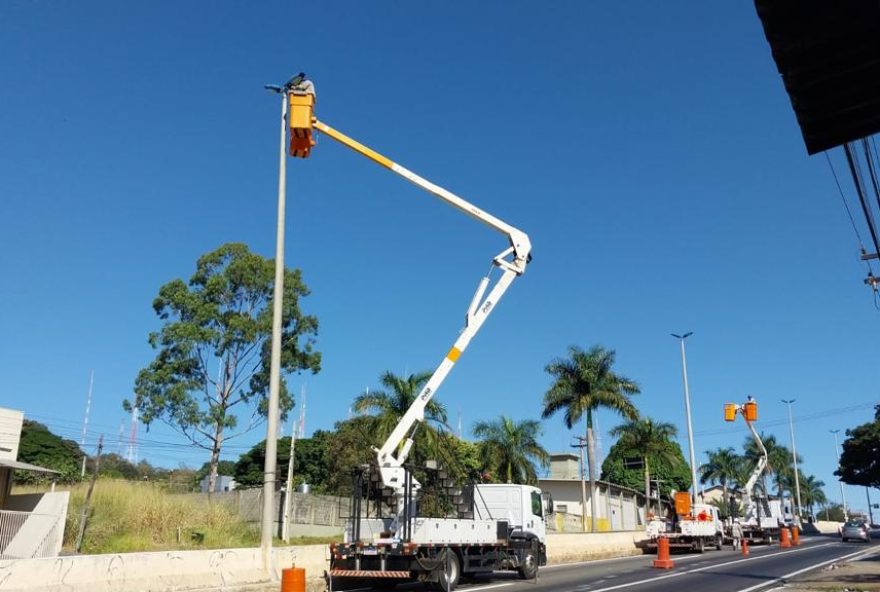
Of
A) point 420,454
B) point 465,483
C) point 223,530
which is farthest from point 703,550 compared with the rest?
point 223,530

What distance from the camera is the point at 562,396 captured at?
1813 inches

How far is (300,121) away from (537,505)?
511 inches

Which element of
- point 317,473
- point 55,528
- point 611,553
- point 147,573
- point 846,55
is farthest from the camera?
point 317,473

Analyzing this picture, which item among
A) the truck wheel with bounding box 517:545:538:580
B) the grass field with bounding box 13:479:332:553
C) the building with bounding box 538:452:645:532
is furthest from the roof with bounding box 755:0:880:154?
the building with bounding box 538:452:645:532

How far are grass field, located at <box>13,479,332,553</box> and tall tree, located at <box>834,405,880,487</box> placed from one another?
82343mm

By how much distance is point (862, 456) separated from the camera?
8444cm

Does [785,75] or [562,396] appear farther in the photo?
[562,396]

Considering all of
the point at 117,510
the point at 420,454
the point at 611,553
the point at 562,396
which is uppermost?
the point at 562,396

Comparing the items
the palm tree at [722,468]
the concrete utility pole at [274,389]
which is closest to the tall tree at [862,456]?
the palm tree at [722,468]

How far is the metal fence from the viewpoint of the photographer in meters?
16.5

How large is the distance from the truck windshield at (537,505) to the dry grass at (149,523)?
802 centimetres

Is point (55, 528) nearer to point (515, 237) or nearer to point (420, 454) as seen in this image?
point (515, 237)

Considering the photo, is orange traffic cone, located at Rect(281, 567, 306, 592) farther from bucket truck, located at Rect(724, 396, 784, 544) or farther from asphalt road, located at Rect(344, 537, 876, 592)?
bucket truck, located at Rect(724, 396, 784, 544)

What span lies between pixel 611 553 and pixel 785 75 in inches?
1174
